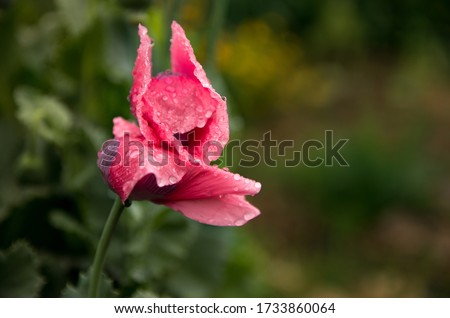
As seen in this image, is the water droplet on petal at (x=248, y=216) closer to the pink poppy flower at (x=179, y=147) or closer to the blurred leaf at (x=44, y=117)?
the pink poppy flower at (x=179, y=147)

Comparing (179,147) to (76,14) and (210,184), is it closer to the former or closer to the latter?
(210,184)

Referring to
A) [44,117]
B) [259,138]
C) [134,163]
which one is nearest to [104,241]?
[134,163]

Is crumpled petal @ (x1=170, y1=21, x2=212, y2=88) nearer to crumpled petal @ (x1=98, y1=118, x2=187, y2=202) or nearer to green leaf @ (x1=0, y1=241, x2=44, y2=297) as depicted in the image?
crumpled petal @ (x1=98, y1=118, x2=187, y2=202)

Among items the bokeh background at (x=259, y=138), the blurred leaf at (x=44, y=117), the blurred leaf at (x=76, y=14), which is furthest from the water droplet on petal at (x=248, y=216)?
the blurred leaf at (x=76, y=14)

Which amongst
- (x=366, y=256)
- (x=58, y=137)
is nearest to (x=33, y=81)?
(x=58, y=137)

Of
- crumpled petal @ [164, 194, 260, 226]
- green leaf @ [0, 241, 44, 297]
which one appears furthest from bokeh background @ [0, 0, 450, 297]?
crumpled petal @ [164, 194, 260, 226]
